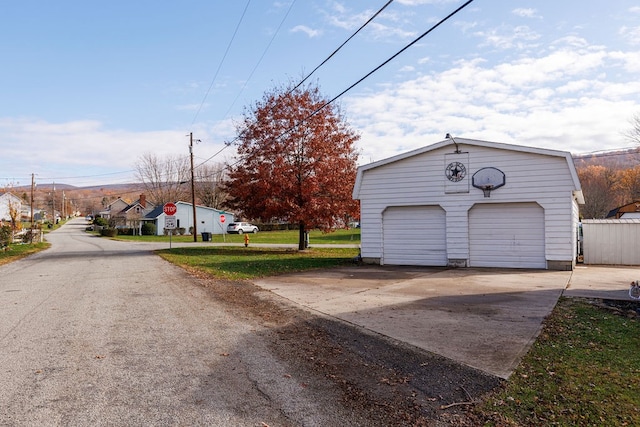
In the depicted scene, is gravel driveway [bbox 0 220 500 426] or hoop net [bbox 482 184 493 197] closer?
gravel driveway [bbox 0 220 500 426]

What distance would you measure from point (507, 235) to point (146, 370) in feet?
42.0

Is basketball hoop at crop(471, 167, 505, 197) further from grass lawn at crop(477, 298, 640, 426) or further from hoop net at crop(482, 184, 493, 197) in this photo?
grass lawn at crop(477, 298, 640, 426)

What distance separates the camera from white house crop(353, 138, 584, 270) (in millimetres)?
14414

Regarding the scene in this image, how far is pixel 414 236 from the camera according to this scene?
54.3 ft

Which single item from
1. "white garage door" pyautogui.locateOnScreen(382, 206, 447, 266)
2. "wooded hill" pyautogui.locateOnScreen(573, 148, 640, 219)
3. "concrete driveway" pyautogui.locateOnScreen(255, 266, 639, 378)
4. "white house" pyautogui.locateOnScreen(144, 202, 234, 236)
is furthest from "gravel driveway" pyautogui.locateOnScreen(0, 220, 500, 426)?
"wooded hill" pyautogui.locateOnScreen(573, 148, 640, 219)

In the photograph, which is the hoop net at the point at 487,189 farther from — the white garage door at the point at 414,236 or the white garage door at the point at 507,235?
the white garage door at the point at 414,236

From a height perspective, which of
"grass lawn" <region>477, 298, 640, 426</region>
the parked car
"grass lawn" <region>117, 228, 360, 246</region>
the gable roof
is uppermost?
the gable roof

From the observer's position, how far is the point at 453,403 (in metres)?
4.28

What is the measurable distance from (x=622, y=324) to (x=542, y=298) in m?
2.44

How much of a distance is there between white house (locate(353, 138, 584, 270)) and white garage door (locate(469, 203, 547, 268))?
29 mm

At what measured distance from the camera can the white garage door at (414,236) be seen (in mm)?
16203

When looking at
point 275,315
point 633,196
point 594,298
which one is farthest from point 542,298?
point 633,196

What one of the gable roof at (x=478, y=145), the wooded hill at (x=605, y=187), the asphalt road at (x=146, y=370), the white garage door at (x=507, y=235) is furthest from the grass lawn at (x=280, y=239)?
the wooded hill at (x=605, y=187)

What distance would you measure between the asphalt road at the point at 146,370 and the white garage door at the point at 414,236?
8.50 metres
